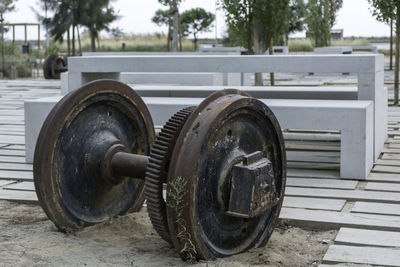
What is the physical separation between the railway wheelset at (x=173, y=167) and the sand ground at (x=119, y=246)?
0.08 m

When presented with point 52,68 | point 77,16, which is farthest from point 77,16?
point 52,68

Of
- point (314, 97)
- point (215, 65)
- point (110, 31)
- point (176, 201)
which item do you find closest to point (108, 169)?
point (176, 201)

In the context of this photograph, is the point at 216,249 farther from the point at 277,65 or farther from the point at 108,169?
the point at 277,65

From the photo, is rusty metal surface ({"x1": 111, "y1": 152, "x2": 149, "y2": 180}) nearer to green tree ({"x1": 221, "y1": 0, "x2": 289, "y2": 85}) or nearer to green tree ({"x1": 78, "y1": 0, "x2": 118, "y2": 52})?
green tree ({"x1": 221, "y1": 0, "x2": 289, "y2": 85})

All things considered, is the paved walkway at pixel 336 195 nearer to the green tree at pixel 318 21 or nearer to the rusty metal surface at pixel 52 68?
the rusty metal surface at pixel 52 68

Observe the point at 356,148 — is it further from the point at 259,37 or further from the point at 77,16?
the point at 77,16

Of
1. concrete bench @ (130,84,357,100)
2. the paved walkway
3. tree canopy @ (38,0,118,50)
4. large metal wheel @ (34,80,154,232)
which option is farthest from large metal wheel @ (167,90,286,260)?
tree canopy @ (38,0,118,50)

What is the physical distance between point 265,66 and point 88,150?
256 centimetres

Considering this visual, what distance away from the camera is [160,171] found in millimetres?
3123

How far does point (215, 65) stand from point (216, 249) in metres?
3.09

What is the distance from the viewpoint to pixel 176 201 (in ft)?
9.71

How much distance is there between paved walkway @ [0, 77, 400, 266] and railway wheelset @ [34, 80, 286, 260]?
20.6 inches

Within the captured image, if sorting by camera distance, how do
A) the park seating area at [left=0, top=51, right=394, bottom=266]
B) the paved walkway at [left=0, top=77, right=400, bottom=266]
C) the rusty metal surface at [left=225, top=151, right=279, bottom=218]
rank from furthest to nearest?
the park seating area at [left=0, top=51, right=394, bottom=266] < the paved walkway at [left=0, top=77, right=400, bottom=266] < the rusty metal surface at [left=225, top=151, right=279, bottom=218]

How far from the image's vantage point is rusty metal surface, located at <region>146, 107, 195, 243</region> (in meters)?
3.12
